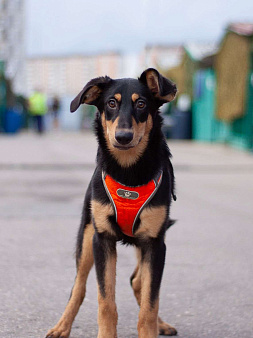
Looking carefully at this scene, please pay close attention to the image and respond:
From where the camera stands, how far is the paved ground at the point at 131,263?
11.8ft

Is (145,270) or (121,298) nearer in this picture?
(145,270)

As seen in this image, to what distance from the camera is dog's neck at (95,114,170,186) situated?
10.5ft

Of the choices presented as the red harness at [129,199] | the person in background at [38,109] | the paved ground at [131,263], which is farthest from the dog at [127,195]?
the person in background at [38,109]

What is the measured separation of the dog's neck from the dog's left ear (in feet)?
0.44

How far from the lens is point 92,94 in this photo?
3367 mm

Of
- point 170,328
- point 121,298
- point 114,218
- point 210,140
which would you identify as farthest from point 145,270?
point 210,140

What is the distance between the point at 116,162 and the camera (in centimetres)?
325

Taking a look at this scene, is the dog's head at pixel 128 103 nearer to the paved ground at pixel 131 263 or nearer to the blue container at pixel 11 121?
the paved ground at pixel 131 263

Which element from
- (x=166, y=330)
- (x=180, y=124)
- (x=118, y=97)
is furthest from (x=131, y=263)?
(x=180, y=124)

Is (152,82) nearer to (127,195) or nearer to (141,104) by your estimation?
(141,104)

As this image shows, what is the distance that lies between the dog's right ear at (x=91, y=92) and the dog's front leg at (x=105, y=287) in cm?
80

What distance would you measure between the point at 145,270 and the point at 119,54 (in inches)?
4231

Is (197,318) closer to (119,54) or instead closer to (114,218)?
(114,218)

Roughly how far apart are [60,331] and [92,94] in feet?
4.63
